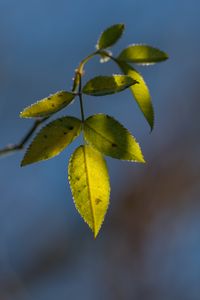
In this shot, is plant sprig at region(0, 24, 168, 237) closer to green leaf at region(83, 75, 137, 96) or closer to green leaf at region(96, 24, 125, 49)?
green leaf at region(83, 75, 137, 96)

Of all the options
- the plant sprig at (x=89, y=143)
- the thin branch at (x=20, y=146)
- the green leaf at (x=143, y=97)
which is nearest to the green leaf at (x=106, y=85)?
the plant sprig at (x=89, y=143)

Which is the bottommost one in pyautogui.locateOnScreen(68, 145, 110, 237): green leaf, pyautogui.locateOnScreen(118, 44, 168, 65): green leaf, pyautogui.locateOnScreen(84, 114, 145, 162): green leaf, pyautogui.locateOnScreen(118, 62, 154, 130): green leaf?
pyautogui.locateOnScreen(68, 145, 110, 237): green leaf

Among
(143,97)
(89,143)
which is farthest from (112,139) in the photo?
(143,97)

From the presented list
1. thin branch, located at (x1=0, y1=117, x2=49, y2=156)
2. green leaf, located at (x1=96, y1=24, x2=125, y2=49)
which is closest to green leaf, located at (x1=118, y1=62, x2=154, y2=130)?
green leaf, located at (x1=96, y1=24, x2=125, y2=49)

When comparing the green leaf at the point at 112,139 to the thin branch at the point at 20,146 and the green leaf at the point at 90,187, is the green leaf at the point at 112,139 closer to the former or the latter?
the green leaf at the point at 90,187

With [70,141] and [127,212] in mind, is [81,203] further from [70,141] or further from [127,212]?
[127,212]

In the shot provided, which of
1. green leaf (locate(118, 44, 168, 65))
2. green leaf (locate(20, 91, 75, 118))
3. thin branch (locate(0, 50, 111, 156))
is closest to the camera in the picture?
green leaf (locate(20, 91, 75, 118))

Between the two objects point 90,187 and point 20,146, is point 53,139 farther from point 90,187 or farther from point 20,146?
point 20,146

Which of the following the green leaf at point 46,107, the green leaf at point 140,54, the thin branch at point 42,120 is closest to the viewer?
the green leaf at point 46,107
